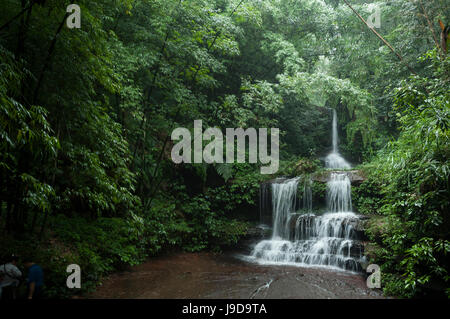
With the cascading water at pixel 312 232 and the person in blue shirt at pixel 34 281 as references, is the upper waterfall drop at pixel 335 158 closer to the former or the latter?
the cascading water at pixel 312 232

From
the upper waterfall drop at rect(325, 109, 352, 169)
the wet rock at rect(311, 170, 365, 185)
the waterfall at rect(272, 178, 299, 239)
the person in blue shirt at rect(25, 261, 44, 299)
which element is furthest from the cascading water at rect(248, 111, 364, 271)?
the person in blue shirt at rect(25, 261, 44, 299)

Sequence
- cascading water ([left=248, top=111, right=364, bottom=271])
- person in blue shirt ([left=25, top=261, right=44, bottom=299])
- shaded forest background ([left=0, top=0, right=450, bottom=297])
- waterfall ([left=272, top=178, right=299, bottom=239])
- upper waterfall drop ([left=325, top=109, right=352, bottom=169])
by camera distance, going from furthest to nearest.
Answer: upper waterfall drop ([left=325, top=109, right=352, bottom=169]) → waterfall ([left=272, top=178, right=299, bottom=239]) → cascading water ([left=248, top=111, right=364, bottom=271]) → shaded forest background ([left=0, top=0, right=450, bottom=297]) → person in blue shirt ([left=25, top=261, right=44, bottom=299])

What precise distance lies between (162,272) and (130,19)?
23.0 feet

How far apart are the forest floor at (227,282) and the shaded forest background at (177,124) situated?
0.50m

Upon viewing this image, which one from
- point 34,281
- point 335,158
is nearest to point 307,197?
point 335,158

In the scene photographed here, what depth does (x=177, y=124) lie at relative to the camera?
894cm

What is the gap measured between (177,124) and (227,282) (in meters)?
4.93

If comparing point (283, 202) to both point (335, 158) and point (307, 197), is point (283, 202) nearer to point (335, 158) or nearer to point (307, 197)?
point (307, 197)

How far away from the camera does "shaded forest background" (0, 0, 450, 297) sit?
4750 mm

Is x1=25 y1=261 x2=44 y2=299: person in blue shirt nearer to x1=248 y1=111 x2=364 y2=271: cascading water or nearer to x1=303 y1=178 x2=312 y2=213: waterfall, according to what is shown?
x1=248 y1=111 x2=364 y2=271: cascading water

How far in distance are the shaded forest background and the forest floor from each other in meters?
0.50
